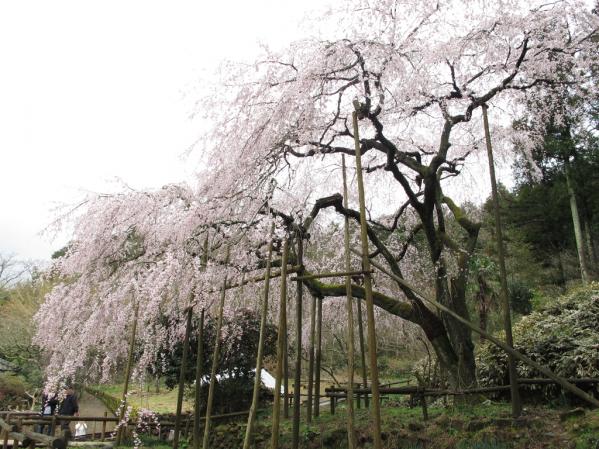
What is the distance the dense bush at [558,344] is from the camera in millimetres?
6160

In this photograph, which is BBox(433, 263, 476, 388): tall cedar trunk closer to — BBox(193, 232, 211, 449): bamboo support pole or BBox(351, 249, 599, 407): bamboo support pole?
BBox(351, 249, 599, 407): bamboo support pole

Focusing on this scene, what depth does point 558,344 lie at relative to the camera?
670cm

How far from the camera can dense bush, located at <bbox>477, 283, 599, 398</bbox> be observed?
20.2 feet

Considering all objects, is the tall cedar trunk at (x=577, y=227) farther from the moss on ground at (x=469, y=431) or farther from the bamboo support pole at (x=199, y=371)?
the bamboo support pole at (x=199, y=371)

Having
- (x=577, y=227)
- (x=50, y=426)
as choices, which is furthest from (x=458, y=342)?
(x=577, y=227)

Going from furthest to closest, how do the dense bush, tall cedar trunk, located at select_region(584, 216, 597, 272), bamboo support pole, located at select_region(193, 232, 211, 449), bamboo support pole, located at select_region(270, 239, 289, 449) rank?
tall cedar trunk, located at select_region(584, 216, 597, 272) → bamboo support pole, located at select_region(193, 232, 211, 449) → the dense bush → bamboo support pole, located at select_region(270, 239, 289, 449)

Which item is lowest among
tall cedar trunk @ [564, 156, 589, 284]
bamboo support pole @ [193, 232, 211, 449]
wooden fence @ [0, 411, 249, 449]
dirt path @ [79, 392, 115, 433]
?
dirt path @ [79, 392, 115, 433]

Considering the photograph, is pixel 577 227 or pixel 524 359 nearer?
pixel 524 359

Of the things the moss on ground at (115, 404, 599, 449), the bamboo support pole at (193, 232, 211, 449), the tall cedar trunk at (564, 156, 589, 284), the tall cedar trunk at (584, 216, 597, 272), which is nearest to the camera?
the moss on ground at (115, 404, 599, 449)

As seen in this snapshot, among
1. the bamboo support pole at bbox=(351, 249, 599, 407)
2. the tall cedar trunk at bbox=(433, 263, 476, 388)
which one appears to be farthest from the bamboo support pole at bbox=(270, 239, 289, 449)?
the tall cedar trunk at bbox=(433, 263, 476, 388)

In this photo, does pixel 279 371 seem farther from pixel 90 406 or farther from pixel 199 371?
pixel 90 406

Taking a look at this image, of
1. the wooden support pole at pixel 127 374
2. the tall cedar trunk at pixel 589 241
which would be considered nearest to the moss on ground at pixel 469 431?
the wooden support pole at pixel 127 374

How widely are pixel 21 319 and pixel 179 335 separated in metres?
11.7

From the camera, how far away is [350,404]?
4258 mm
